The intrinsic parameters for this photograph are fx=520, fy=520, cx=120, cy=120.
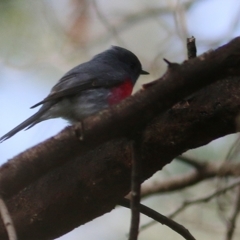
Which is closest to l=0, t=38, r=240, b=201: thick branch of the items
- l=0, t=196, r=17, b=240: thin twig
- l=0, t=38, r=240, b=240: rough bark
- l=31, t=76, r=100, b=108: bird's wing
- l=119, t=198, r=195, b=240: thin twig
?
l=0, t=38, r=240, b=240: rough bark

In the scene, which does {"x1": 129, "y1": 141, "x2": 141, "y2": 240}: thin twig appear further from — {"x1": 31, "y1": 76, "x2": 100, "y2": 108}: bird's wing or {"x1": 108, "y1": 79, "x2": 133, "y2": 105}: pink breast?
{"x1": 108, "y1": 79, "x2": 133, "y2": 105}: pink breast

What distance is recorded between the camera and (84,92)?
3584 mm

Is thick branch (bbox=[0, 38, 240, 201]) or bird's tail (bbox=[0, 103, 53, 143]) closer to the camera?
thick branch (bbox=[0, 38, 240, 201])

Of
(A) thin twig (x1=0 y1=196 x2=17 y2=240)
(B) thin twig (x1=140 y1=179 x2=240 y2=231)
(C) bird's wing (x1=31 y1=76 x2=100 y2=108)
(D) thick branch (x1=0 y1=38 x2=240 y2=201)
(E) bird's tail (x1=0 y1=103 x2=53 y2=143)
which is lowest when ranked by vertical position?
(A) thin twig (x1=0 y1=196 x2=17 y2=240)

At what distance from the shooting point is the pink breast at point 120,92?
12.1 ft

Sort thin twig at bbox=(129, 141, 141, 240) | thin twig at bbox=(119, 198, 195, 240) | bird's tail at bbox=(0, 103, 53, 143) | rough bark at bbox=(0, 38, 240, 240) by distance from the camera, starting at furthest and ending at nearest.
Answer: bird's tail at bbox=(0, 103, 53, 143) < thin twig at bbox=(119, 198, 195, 240) < rough bark at bbox=(0, 38, 240, 240) < thin twig at bbox=(129, 141, 141, 240)

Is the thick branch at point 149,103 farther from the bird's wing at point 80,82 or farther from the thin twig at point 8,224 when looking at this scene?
the bird's wing at point 80,82

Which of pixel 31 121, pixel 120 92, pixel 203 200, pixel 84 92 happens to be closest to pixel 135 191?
pixel 31 121

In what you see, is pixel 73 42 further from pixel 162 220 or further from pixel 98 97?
pixel 162 220

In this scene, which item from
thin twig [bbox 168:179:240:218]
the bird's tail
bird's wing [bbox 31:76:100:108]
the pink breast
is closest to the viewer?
the bird's tail

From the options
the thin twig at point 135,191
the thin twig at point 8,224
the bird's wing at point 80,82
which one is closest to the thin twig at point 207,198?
the bird's wing at point 80,82

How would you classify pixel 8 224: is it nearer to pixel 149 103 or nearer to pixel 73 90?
pixel 149 103

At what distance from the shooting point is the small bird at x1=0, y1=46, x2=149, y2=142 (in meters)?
3.40

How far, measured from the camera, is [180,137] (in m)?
2.17
